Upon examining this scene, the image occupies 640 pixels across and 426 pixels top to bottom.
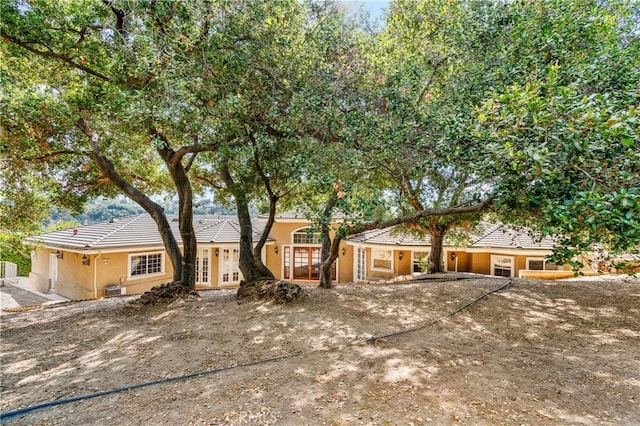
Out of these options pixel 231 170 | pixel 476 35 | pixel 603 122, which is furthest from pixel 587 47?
pixel 231 170

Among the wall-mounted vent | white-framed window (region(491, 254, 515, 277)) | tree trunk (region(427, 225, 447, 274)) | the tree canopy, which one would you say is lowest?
the wall-mounted vent

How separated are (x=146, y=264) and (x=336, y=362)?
43.2 feet

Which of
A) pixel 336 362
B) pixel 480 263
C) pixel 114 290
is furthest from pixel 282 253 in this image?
pixel 336 362

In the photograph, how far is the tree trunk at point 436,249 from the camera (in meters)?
12.5

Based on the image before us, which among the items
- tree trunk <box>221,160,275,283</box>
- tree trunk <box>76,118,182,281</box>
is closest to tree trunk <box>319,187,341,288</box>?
tree trunk <box>221,160,275,283</box>

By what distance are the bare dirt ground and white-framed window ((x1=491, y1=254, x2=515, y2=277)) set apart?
6.95 meters

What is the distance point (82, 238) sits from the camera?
13.6m

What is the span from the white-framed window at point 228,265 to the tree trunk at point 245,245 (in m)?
7.78

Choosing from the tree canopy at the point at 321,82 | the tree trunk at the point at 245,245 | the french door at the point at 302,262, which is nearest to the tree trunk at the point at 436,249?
the tree canopy at the point at 321,82

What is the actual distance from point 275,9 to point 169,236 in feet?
21.4

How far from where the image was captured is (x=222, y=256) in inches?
649

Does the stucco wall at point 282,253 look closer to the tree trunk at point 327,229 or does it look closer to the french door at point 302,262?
the french door at point 302,262

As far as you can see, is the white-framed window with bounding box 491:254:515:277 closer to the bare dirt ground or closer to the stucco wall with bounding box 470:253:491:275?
the stucco wall with bounding box 470:253:491:275

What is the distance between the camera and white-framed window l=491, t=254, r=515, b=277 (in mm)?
14862
